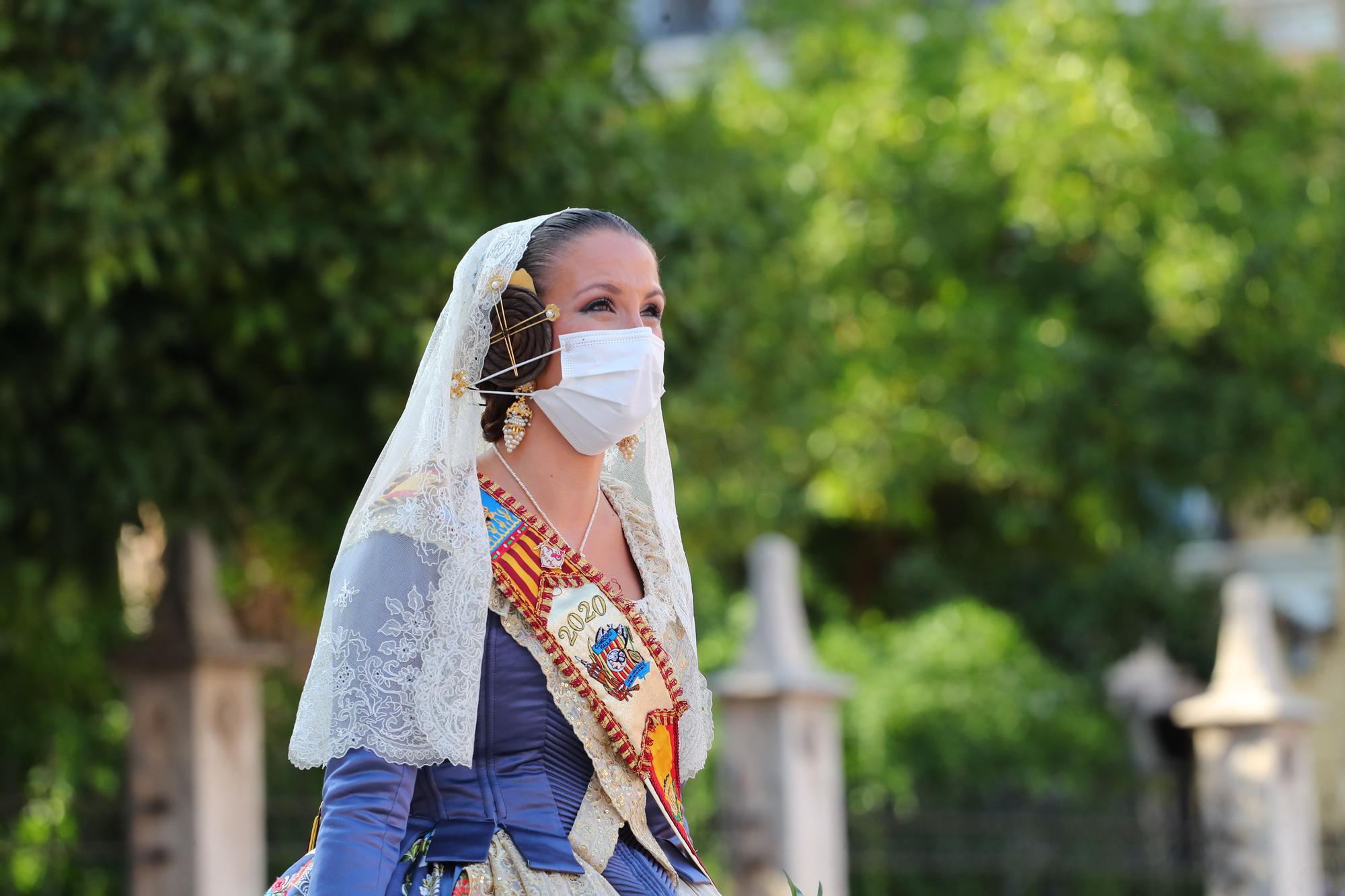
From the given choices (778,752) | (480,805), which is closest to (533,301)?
(480,805)

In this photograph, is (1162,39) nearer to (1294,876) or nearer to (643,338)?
(1294,876)

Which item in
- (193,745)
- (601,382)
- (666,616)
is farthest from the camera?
(193,745)

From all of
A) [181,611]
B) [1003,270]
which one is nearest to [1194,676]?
[1003,270]

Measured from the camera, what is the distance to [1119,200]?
654 inches

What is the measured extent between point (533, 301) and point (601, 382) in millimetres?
154

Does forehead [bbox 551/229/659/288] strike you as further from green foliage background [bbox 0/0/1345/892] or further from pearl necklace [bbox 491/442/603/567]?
green foliage background [bbox 0/0/1345/892]

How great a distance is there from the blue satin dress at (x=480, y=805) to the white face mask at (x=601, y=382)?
0.31 metres

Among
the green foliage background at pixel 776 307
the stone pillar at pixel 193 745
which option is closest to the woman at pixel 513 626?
the green foliage background at pixel 776 307

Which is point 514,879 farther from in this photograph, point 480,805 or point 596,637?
point 596,637

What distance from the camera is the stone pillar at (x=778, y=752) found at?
30.9ft

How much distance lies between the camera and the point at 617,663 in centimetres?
276

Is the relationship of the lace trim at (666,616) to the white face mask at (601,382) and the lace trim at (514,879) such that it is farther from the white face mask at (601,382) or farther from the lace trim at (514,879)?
the lace trim at (514,879)

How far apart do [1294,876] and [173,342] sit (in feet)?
21.7

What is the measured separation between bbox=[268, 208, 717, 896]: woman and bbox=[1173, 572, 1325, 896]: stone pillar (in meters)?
8.71
